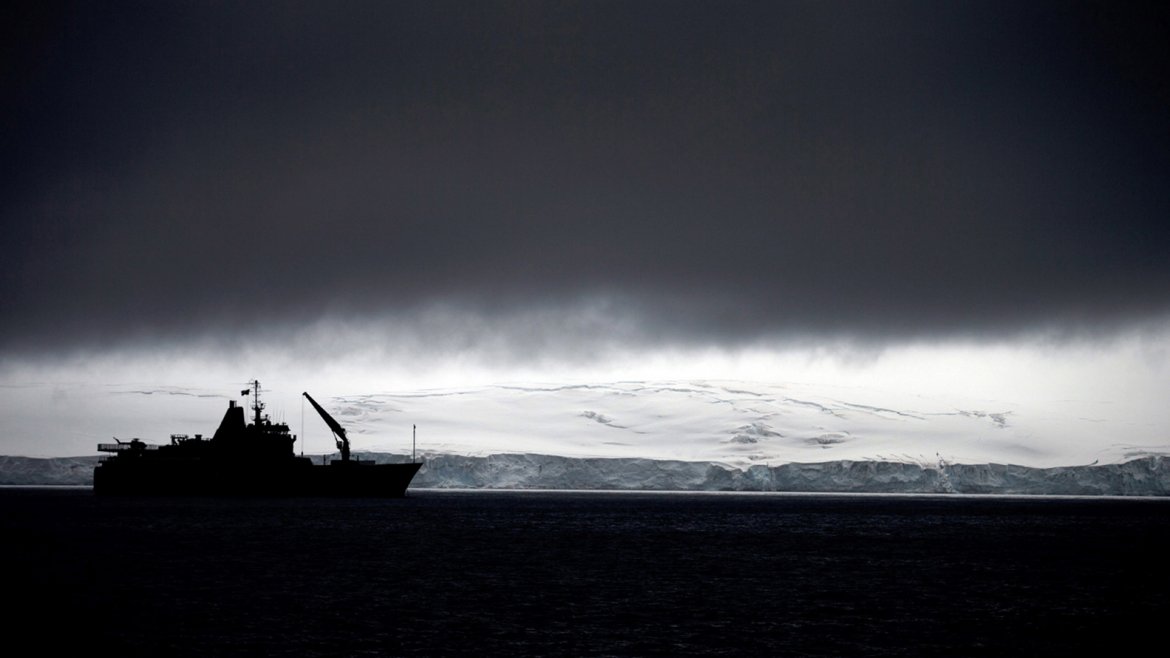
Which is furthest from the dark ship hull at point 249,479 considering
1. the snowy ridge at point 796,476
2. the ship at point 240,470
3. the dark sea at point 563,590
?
the snowy ridge at point 796,476

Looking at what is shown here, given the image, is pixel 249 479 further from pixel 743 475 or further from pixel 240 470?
pixel 743 475

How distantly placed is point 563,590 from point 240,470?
230 ft

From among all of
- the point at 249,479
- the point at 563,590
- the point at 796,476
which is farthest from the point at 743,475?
the point at 563,590

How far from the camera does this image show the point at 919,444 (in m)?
191

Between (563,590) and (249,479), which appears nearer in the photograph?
(563,590)

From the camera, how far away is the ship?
341 ft

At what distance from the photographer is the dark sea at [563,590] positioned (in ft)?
98.1

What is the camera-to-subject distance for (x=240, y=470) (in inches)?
4092

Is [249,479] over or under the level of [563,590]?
over

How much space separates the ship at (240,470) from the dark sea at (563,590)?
27.9 metres

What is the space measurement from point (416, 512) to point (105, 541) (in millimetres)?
38777

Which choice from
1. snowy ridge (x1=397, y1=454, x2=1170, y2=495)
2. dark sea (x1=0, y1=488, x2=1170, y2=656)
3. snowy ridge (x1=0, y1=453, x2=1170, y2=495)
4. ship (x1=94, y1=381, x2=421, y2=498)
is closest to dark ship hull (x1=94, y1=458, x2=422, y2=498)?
ship (x1=94, y1=381, x2=421, y2=498)

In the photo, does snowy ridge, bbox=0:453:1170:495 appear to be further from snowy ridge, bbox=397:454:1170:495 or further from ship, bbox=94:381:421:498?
ship, bbox=94:381:421:498

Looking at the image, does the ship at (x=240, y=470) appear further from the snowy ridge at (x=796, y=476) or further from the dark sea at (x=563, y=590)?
the snowy ridge at (x=796, y=476)
